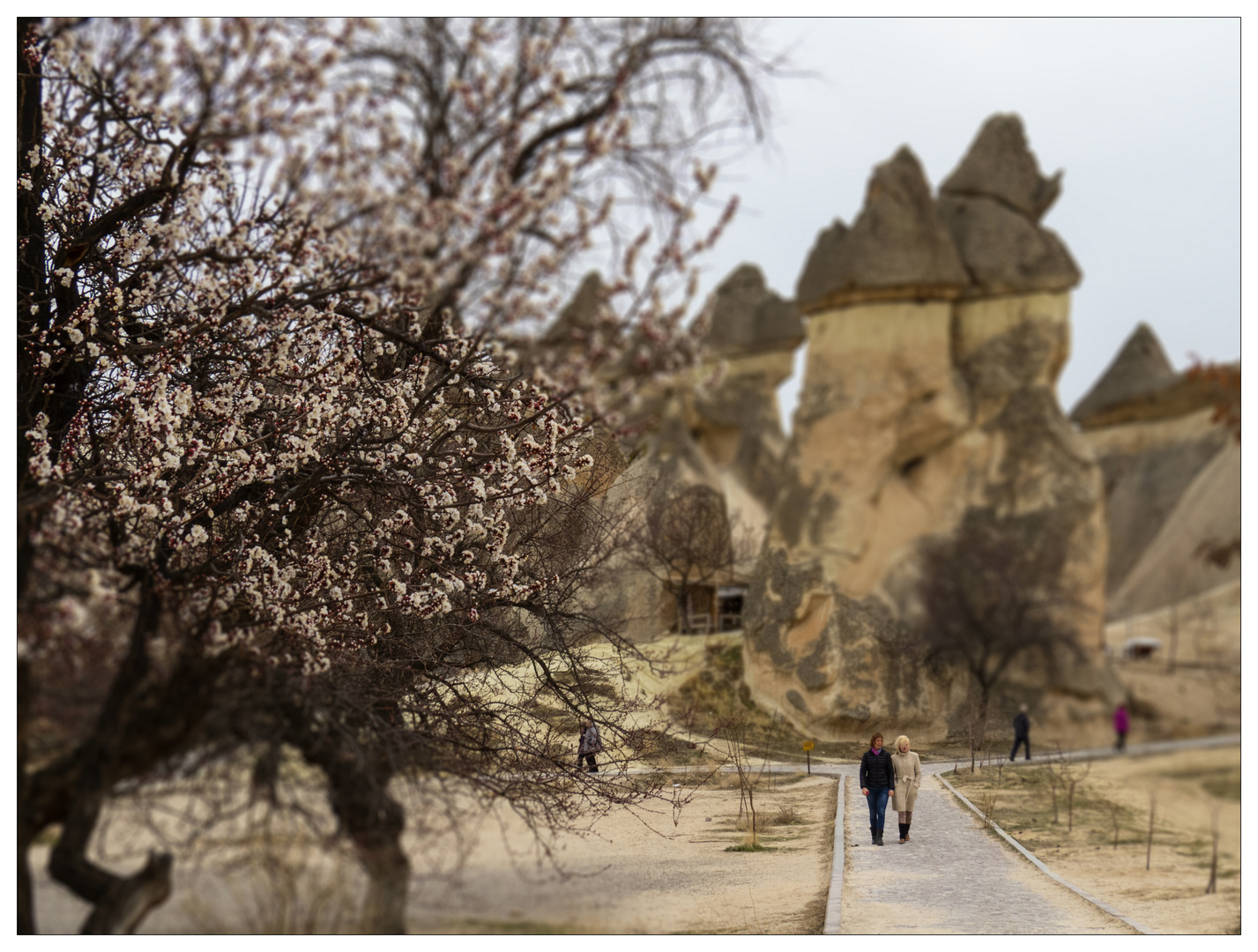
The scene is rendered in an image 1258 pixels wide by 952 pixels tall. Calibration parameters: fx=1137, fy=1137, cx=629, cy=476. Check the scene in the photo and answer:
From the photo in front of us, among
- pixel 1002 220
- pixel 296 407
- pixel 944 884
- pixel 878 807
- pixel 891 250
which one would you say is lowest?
pixel 944 884

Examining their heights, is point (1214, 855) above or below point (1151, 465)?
below

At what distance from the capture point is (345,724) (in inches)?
110

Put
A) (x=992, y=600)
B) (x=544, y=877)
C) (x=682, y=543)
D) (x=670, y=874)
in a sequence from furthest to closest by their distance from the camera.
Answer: (x=992, y=600)
(x=682, y=543)
(x=670, y=874)
(x=544, y=877)

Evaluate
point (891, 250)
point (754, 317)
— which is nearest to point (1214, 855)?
point (891, 250)

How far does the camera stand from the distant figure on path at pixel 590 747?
3266mm

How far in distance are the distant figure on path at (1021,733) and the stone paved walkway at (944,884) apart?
31cm

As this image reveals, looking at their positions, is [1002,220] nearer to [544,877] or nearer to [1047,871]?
[1047,871]

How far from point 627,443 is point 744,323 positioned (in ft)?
23.2

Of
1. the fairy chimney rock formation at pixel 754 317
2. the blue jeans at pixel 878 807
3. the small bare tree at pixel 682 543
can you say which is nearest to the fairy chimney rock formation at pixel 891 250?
the fairy chimney rock formation at pixel 754 317

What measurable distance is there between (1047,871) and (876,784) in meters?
0.57

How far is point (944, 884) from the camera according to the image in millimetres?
3250

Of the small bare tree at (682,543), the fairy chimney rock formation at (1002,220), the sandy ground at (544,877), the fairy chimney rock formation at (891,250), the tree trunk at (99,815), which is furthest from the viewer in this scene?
the fairy chimney rock formation at (891,250)

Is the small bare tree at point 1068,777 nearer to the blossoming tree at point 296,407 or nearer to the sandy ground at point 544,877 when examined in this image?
the sandy ground at point 544,877
